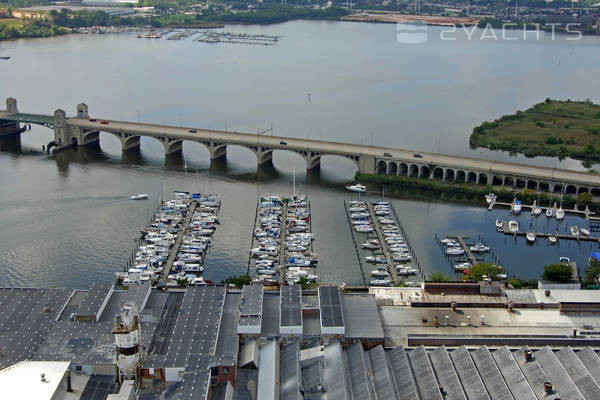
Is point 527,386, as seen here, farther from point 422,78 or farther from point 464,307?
point 422,78

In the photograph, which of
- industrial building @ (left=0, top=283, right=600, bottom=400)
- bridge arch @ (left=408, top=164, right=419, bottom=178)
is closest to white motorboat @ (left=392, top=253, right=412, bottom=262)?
industrial building @ (left=0, top=283, right=600, bottom=400)

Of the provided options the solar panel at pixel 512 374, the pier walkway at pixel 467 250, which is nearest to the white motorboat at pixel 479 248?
the pier walkway at pixel 467 250

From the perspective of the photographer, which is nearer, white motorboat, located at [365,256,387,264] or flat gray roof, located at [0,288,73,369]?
flat gray roof, located at [0,288,73,369]

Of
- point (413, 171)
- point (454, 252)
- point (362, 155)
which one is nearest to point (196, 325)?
point (454, 252)

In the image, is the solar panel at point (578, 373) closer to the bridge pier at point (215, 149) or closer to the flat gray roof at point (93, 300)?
the flat gray roof at point (93, 300)

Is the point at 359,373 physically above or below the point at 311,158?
below

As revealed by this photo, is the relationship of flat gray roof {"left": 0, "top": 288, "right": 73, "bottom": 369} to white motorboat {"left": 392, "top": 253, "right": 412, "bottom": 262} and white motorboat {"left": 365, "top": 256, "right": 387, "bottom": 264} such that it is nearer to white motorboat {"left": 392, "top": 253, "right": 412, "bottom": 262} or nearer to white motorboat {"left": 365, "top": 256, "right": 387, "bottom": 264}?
white motorboat {"left": 365, "top": 256, "right": 387, "bottom": 264}

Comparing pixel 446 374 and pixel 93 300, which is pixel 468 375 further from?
pixel 93 300
